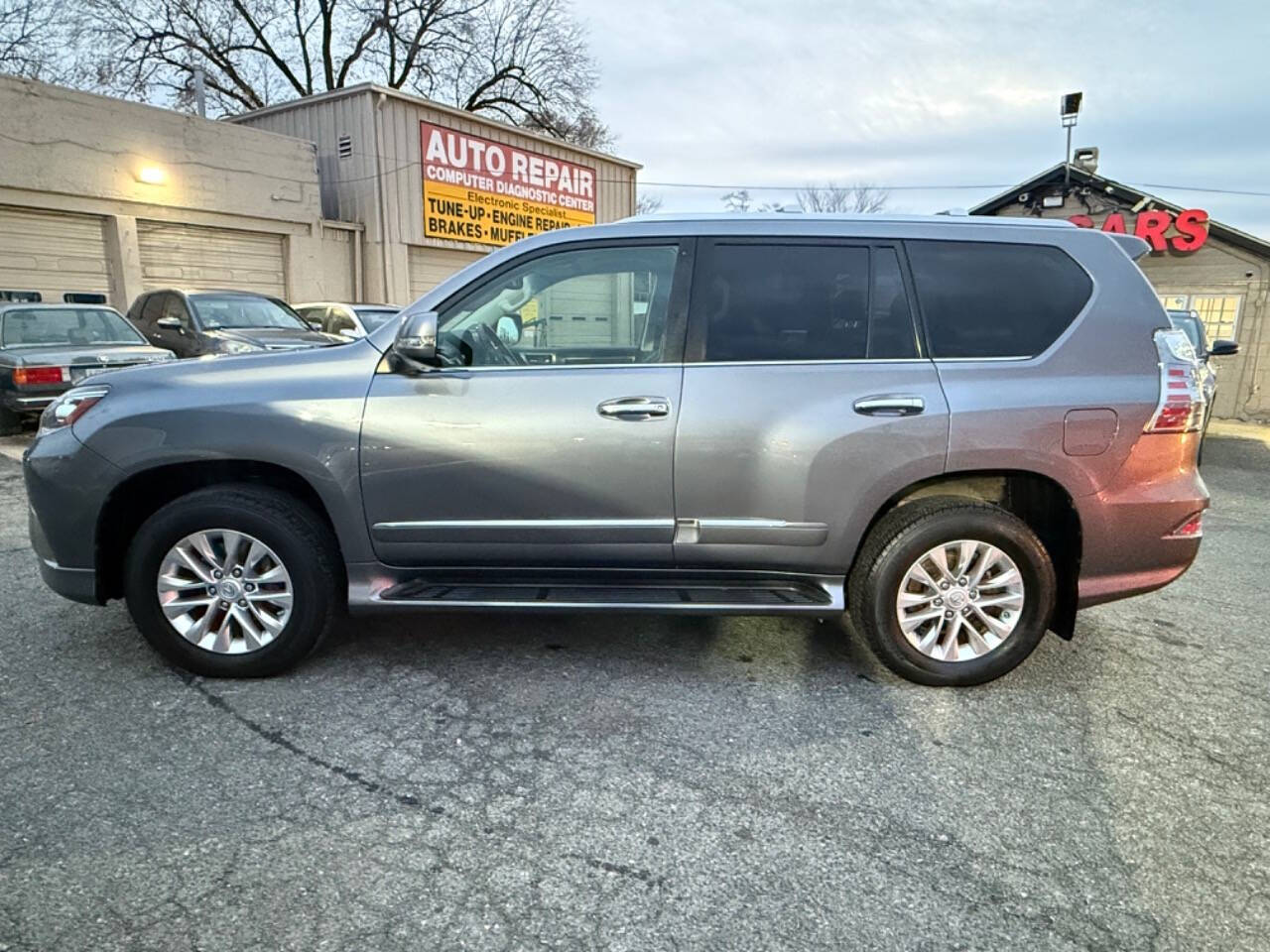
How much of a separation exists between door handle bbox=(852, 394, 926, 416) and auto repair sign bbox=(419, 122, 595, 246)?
13.8m

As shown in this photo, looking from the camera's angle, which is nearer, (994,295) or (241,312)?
(994,295)

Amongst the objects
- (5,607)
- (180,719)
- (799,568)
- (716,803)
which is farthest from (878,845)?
(5,607)

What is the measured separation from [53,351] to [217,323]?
2203 millimetres

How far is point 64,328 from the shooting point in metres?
9.15

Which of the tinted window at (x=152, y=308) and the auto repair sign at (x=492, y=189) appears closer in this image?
the tinted window at (x=152, y=308)

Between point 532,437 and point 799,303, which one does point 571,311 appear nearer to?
point 532,437

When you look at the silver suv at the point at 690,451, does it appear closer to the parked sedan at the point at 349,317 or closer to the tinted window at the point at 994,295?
the tinted window at the point at 994,295

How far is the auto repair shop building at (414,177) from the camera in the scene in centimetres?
1612

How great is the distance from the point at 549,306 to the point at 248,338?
789 cm

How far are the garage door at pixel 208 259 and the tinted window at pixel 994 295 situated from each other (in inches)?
509

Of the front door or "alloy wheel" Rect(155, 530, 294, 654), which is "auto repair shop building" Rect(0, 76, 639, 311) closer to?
"alloy wheel" Rect(155, 530, 294, 654)

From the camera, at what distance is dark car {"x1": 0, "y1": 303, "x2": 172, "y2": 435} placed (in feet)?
27.1

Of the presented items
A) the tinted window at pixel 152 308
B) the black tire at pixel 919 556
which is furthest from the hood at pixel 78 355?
the black tire at pixel 919 556

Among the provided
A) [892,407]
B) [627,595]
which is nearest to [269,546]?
[627,595]
